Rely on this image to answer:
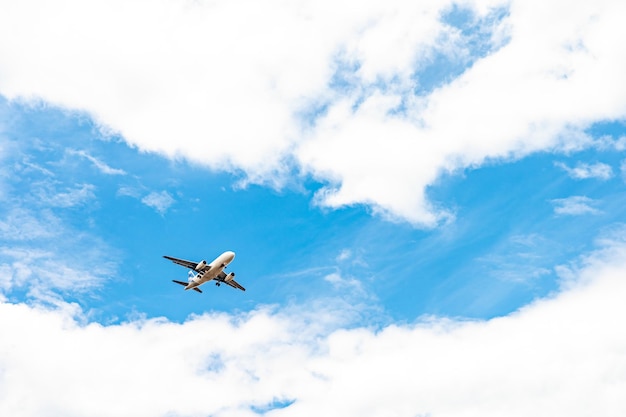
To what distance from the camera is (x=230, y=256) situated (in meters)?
193
